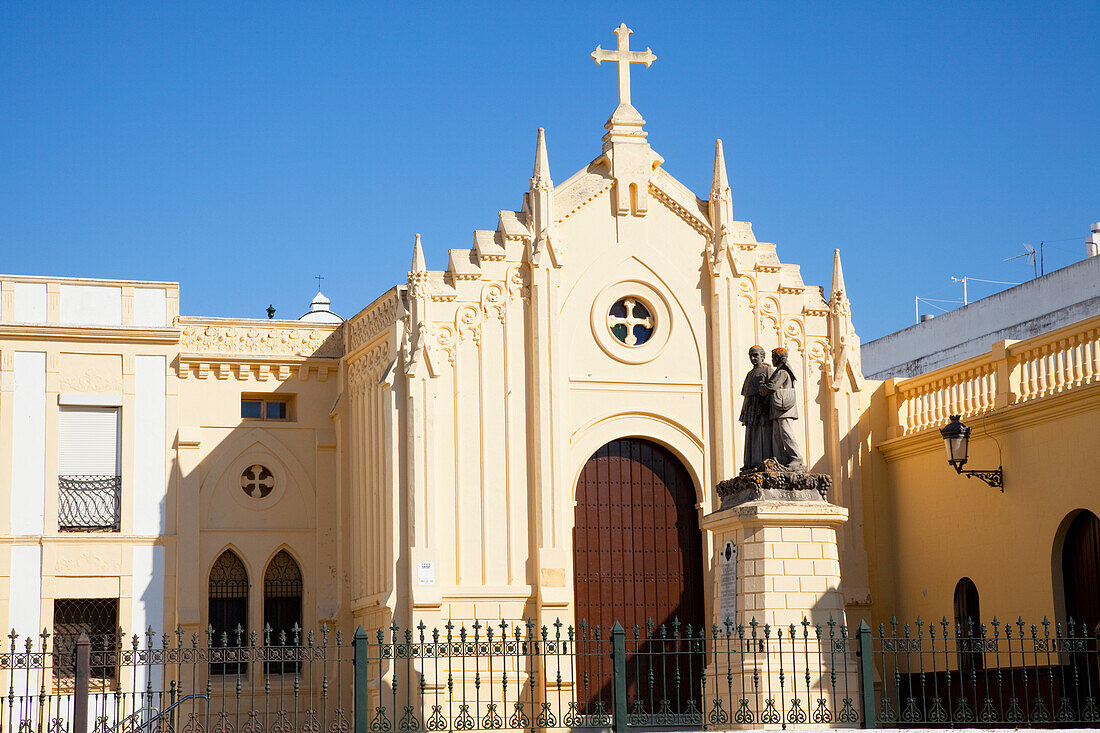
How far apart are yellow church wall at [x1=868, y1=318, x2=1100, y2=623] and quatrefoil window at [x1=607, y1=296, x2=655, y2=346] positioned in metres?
4.14

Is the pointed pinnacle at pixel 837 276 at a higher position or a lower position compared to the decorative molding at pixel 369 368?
higher

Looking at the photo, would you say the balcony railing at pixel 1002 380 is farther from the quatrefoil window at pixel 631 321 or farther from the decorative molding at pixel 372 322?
the decorative molding at pixel 372 322

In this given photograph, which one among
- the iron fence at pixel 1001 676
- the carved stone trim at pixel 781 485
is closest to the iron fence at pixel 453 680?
the iron fence at pixel 1001 676

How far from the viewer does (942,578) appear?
23484mm

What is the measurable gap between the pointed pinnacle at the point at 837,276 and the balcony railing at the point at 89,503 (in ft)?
39.7

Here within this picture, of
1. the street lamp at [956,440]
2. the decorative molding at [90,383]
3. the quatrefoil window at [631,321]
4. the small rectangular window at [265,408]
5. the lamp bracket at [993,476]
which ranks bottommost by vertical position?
the lamp bracket at [993,476]

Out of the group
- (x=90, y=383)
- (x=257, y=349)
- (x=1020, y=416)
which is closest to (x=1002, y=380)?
(x=1020, y=416)

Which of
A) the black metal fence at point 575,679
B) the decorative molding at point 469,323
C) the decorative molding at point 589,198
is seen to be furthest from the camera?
the decorative molding at point 589,198

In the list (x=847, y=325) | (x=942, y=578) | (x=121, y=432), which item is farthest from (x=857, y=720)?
(x=121, y=432)

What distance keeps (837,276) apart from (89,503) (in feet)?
41.6

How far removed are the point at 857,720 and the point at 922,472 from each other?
8.84 metres

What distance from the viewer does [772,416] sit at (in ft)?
56.6

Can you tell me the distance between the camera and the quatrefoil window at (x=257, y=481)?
25422 mm

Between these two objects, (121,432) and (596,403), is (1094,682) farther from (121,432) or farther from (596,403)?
(121,432)
